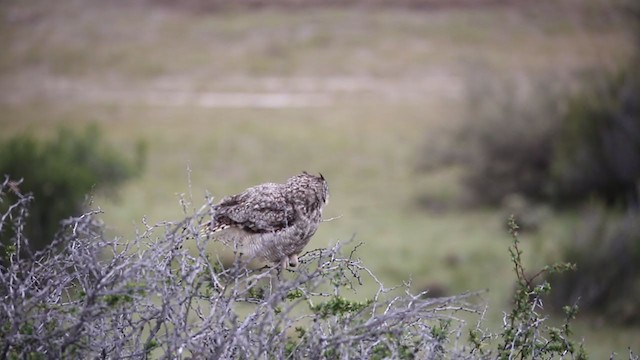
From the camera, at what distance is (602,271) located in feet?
51.0

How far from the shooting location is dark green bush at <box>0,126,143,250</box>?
16.0 m

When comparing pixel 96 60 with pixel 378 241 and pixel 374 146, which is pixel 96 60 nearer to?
pixel 374 146

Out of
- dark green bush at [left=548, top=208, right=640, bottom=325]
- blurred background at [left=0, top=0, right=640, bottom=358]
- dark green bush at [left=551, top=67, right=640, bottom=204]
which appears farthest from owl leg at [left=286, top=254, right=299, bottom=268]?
dark green bush at [left=551, top=67, right=640, bottom=204]

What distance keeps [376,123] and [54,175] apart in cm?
1218

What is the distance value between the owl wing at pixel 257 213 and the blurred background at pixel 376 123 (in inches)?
294

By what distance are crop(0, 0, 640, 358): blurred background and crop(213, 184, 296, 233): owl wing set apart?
294 inches

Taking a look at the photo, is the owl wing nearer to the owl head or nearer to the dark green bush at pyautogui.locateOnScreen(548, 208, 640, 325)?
the owl head

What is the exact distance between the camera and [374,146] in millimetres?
24859

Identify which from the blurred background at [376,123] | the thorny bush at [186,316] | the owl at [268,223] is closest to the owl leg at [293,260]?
the owl at [268,223]

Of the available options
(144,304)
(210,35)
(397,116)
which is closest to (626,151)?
(397,116)

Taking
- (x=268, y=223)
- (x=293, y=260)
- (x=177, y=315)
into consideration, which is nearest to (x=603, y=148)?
(x=293, y=260)

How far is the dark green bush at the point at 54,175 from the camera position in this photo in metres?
16.0

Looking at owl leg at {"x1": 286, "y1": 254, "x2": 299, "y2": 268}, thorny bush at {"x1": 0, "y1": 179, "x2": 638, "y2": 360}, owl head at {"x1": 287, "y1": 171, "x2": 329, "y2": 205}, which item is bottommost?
owl leg at {"x1": 286, "y1": 254, "x2": 299, "y2": 268}

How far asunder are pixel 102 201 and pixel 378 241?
5280 mm
